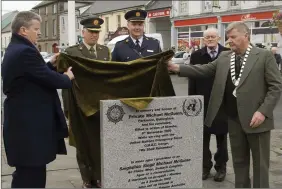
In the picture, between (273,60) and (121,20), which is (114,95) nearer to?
(273,60)

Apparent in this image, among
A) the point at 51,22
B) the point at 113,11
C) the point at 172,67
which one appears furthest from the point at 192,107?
the point at 51,22

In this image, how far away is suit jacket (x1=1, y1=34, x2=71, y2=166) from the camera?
3482mm

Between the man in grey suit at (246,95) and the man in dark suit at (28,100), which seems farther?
the man in grey suit at (246,95)

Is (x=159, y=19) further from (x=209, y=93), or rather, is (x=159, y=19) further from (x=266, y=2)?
(x=209, y=93)

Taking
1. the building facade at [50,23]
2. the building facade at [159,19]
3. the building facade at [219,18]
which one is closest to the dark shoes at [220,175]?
the building facade at [219,18]

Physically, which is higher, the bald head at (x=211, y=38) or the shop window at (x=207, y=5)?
the shop window at (x=207, y=5)

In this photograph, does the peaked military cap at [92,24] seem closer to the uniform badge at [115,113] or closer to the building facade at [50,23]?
the uniform badge at [115,113]

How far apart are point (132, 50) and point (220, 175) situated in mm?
1964

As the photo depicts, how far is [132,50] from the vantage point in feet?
16.0

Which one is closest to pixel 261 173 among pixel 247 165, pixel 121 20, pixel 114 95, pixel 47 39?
pixel 247 165

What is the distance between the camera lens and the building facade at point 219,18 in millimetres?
28188

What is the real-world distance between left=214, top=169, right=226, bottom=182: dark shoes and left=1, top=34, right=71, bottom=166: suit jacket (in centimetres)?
246

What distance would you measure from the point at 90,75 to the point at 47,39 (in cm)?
7069

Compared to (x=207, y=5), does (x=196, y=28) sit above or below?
below
